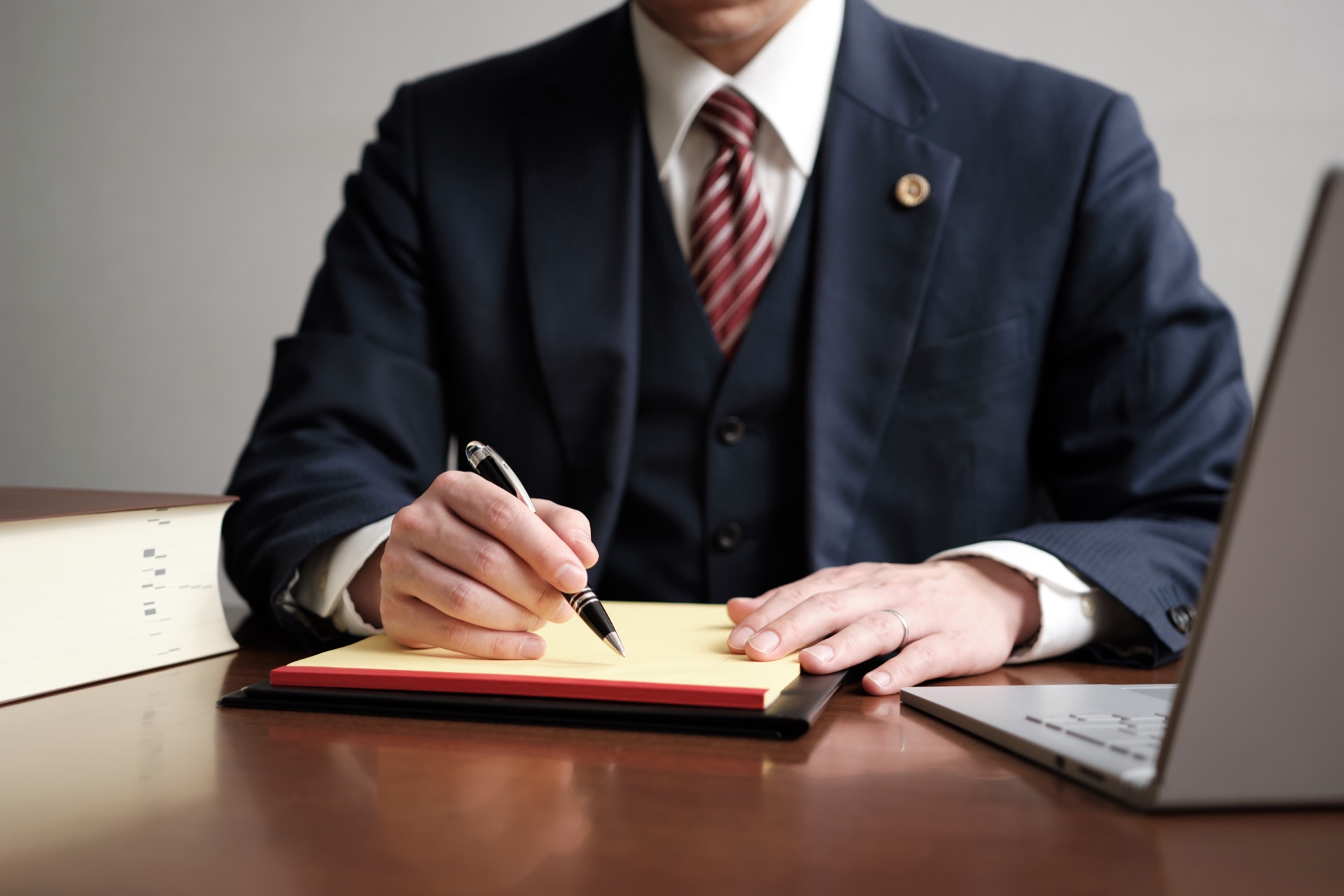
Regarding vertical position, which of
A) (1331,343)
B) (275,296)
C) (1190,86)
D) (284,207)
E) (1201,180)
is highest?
(1190,86)

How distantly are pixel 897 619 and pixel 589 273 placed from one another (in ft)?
2.52

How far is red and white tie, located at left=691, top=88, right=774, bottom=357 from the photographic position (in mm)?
1438

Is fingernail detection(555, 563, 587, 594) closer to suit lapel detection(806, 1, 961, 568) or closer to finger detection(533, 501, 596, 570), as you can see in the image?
finger detection(533, 501, 596, 570)

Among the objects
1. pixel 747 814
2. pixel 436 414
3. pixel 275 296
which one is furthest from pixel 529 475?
pixel 275 296

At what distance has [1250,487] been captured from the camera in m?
0.41

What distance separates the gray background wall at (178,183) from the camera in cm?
295

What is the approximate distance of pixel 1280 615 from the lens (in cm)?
44

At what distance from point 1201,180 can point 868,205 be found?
1.55 meters

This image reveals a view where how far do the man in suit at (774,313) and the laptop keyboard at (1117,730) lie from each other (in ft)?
2.10

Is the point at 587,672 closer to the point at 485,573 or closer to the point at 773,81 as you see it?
the point at 485,573

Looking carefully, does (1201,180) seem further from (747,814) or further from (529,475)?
(747,814)

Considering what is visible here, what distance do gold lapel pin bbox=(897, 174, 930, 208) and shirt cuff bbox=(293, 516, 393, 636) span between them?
0.79 metres

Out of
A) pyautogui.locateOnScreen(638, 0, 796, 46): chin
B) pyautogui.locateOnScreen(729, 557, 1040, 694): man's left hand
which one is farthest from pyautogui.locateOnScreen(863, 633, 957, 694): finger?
pyautogui.locateOnScreen(638, 0, 796, 46): chin

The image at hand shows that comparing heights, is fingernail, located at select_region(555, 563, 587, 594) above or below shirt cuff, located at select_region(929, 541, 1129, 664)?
above
